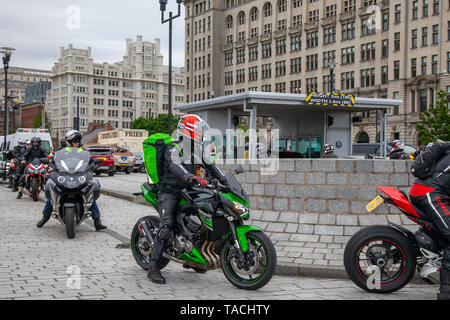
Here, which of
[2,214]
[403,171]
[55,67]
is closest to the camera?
[403,171]

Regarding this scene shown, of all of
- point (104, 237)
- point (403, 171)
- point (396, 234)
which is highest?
point (403, 171)

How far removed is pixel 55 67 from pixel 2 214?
486ft

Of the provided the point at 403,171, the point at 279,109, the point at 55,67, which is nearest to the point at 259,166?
the point at 403,171

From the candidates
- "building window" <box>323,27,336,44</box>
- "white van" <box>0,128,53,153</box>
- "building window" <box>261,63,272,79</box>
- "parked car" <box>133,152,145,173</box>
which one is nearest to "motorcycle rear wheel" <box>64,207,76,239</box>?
"white van" <box>0,128,53,153</box>

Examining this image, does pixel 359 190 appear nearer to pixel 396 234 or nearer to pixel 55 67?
pixel 396 234

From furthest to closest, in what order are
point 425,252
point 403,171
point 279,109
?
1. point 279,109
2. point 403,171
3. point 425,252

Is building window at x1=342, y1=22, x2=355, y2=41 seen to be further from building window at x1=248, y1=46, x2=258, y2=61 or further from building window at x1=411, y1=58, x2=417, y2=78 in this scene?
building window at x1=248, y1=46, x2=258, y2=61

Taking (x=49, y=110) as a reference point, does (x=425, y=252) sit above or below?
below

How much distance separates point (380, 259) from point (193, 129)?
229cm

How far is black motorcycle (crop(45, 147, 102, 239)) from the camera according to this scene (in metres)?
9.13

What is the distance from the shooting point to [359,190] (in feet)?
26.9

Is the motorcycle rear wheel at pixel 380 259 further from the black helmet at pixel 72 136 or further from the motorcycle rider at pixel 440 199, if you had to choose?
the black helmet at pixel 72 136

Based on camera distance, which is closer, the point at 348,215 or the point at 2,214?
the point at 348,215

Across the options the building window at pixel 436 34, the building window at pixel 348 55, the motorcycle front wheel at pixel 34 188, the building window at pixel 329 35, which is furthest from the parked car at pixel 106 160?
the building window at pixel 329 35
